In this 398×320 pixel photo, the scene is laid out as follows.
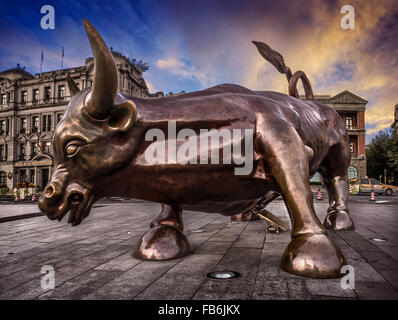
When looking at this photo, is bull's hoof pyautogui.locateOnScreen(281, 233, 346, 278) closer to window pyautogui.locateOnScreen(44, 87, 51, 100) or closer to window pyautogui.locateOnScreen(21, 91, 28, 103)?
window pyautogui.locateOnScreen(44, 87, 51, 100)

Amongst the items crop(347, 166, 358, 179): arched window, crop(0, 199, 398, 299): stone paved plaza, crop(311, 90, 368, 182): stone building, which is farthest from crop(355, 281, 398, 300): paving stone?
crop(347, 166, 358, 179): arched window

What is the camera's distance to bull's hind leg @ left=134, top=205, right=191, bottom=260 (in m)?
2.33

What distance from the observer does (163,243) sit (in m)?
2.39

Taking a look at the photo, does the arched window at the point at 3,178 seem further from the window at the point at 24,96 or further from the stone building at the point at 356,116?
the stone building at the point at 356,116

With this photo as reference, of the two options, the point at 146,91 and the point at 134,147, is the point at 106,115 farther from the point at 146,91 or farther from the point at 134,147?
the point at 146,91

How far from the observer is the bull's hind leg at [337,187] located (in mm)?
3557

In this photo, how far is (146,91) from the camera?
111 ft

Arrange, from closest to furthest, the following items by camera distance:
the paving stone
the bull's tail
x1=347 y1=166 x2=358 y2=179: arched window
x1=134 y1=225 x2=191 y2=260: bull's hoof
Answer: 1. the paving stone
2. x1=134 y1=225 x2=191 y2=260: bull's hoof
3. the bull's tail
4. x1=347 y1=166 x2=358 y2=179: arched window

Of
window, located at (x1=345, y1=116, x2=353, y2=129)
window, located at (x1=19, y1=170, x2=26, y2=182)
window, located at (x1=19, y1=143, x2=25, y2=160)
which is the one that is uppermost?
window, located at (x1=345, y1=116, x2=353, y2=129)

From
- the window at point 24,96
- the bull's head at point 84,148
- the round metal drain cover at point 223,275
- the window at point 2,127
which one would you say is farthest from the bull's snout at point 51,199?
the window at point 2,127

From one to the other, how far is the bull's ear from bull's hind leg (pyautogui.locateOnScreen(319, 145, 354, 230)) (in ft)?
8.52

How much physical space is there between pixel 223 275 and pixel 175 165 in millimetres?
791

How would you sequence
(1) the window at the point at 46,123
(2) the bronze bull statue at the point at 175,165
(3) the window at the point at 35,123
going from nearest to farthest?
(2) the bronze bull statue at the point at 175,165
(1) the window at the point at 46,123
(3) the window at the point at 35,123
